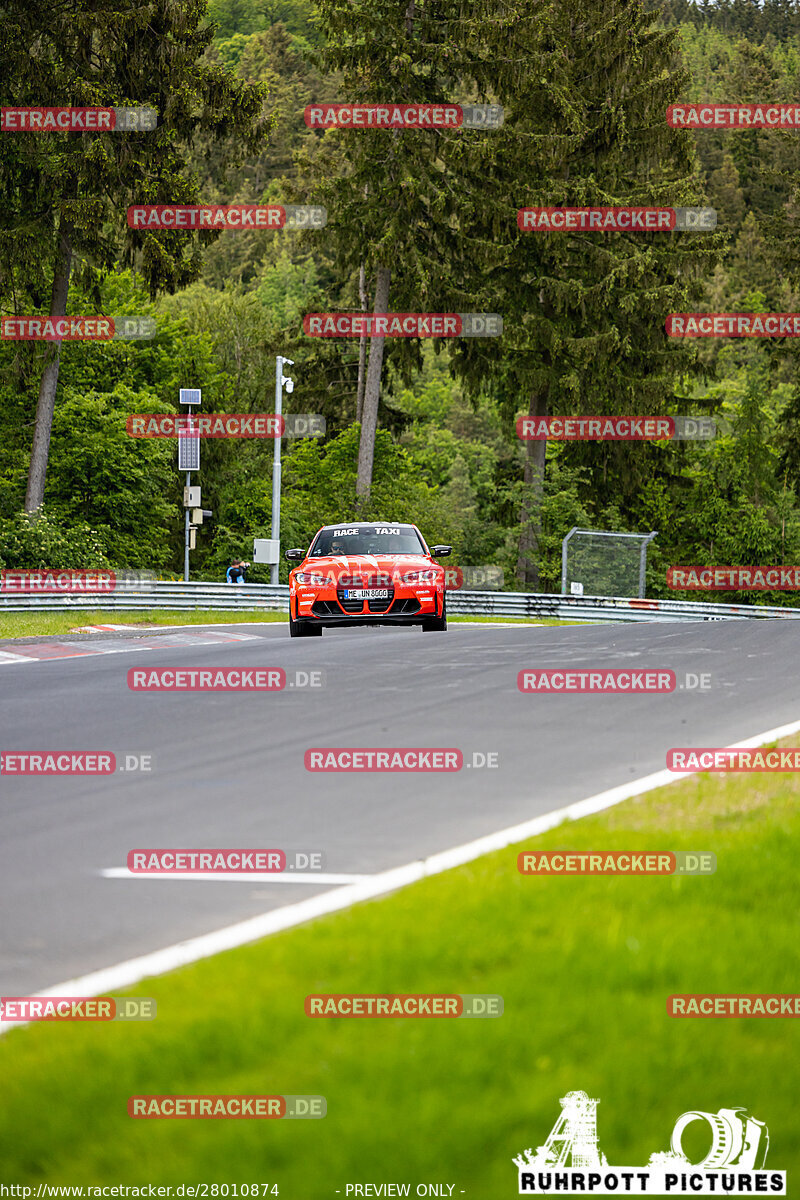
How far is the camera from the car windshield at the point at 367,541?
21516 mm

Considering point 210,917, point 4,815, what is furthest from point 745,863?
point 4,815

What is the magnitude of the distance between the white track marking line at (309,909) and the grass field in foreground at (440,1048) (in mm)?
189

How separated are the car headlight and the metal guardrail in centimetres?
1111

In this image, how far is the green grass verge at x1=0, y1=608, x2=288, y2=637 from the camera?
26094 millimetres

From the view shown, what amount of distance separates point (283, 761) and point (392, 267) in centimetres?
3379

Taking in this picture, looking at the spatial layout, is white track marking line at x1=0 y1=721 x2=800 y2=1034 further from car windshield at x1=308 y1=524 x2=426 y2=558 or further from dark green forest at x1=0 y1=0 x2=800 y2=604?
dark green forest at x1=0 y1=0 x2=800 y2=604

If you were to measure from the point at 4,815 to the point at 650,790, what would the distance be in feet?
14.4

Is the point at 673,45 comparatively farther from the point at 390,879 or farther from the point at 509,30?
the point at 390,879

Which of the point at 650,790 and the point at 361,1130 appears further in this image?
the point at 650,790

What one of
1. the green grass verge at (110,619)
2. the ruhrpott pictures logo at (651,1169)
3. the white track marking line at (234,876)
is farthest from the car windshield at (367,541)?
the ruhrpott pictures logo at (651,1169)

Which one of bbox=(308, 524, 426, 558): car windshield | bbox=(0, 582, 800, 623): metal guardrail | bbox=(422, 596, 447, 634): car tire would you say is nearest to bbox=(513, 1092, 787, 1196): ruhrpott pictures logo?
bbox=(422, 596, 447, 634): car tire

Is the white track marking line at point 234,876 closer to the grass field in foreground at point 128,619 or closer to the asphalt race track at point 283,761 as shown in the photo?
the asphalt race track at point 283,761

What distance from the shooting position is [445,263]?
148ft

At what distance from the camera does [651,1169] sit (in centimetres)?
425
